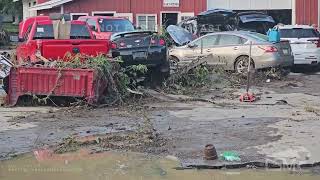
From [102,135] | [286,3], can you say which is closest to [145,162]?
[102,135]

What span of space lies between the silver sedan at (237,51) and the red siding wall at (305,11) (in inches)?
469

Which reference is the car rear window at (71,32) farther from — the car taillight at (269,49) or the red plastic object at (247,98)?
the car taillight at (269,49)

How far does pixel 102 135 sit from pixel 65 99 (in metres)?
3.63

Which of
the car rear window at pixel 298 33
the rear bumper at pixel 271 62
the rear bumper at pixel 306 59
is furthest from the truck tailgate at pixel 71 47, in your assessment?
the car rear window at pixel 298 33

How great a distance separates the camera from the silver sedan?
1778 cm

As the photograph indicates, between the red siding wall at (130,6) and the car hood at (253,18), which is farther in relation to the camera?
the red siding wall at (130,6)

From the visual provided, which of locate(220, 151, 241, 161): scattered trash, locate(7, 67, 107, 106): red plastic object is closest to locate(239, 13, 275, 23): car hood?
locate(7, 67, 107, 106): red plastic object

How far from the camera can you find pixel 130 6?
97.6ft

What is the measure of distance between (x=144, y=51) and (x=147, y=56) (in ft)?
0.47

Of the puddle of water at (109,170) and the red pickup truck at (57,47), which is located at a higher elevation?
the red pickup truck at (57,47)

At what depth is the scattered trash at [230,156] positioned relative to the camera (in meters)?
7.83

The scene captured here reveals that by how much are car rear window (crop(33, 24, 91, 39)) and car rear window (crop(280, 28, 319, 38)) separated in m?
7.53

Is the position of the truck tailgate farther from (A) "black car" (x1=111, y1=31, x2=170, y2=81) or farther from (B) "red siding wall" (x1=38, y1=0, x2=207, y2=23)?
(B) "red siding wall" (x1=38, y1=0, x2=207, y2=23)

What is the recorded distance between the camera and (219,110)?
12383mm
